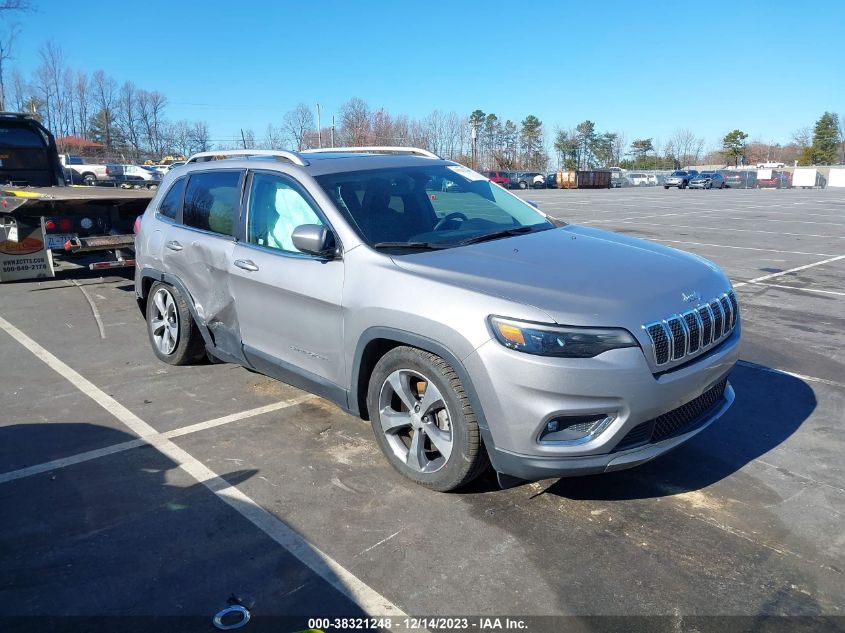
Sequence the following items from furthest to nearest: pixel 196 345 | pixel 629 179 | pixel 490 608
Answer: pixel 629 179 < pixel 196 345 < pixel 490 608

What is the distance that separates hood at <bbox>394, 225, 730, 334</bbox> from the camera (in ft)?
10.7

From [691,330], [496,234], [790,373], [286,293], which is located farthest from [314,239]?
[790,373]

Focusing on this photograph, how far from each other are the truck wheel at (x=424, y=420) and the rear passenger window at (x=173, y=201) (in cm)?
291

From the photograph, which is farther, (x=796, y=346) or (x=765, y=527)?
(x=796, y=346)

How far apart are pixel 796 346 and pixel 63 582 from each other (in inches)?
257

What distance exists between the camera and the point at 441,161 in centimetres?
525

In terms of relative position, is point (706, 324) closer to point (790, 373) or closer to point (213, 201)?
point (790, 373)

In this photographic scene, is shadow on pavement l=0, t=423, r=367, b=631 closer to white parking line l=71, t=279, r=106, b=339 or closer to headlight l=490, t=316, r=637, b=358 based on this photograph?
headlight l=490, t=316, r=637, b=358

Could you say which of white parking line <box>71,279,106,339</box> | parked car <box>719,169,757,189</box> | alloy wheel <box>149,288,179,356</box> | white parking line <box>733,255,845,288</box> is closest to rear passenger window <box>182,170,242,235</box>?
alloy wheel <box>149,288,179,356</box>

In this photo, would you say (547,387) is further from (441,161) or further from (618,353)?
(441,161)

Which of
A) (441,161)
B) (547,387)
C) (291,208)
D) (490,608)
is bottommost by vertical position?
(490,608)

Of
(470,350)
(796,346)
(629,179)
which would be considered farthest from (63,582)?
(629,179)

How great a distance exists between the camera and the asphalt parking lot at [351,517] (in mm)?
2891

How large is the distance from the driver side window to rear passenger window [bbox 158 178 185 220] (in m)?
1.24
